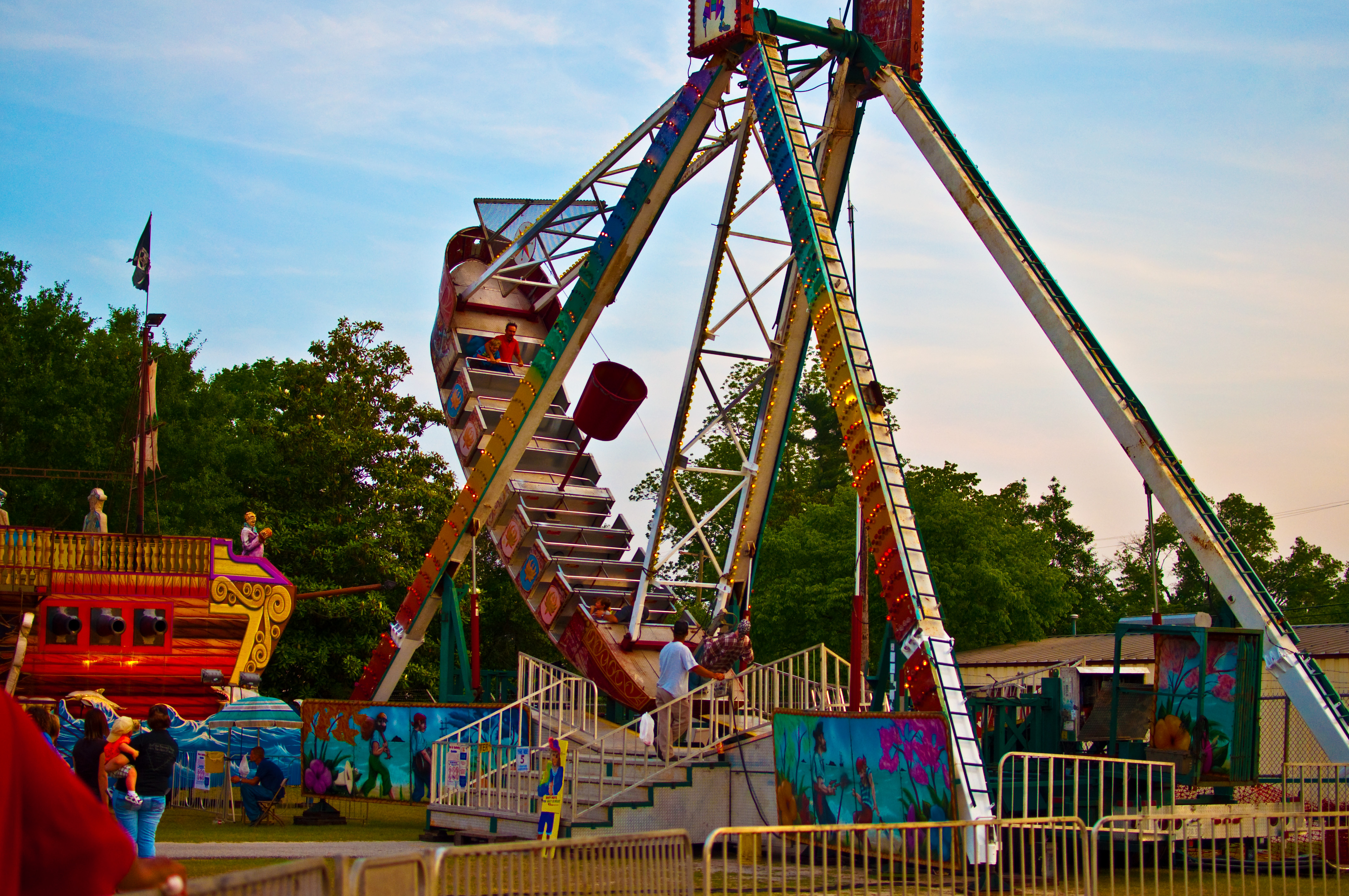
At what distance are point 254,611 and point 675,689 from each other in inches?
577

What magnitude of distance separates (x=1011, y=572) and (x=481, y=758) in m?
32.5

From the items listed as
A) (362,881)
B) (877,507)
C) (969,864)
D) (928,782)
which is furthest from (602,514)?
(362,881)

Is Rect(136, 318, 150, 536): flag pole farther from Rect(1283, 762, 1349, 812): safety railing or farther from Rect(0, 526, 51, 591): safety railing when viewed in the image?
Rect(1283, 762, 1349, 812): safety railing

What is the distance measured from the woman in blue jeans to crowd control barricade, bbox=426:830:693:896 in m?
4.71

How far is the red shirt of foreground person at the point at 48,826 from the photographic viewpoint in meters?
3.65

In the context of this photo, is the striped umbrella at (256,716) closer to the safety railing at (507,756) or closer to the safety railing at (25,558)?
the safety railing at (507,756)

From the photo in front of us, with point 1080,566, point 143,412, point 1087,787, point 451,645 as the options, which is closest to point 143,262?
point 143,412

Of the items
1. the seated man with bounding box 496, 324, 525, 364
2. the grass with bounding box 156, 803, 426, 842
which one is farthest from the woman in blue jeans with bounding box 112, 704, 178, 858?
the seated man with bounding box 496, 324, 525, 364

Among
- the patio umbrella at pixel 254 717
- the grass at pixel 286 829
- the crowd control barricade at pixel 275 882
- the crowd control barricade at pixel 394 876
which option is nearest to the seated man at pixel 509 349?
the patio umbrella at pixel 254 717

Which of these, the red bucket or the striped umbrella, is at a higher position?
the red bucket

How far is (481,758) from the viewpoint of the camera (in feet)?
54.1

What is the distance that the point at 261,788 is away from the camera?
62.3 ft

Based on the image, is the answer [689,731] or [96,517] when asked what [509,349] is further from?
[689,731]

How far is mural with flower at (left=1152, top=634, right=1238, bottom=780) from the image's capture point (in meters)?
14.3
